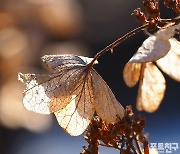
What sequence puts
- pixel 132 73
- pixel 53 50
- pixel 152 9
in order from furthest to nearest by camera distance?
pixel 53 50 < pixel 132 73 < pixel 152 9

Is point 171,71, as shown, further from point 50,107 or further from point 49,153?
point 49,153

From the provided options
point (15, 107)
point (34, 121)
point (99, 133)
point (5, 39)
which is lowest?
point (34, 121)

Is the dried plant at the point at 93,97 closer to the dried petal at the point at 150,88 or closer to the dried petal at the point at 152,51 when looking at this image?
the dried petal at the point at 152,51

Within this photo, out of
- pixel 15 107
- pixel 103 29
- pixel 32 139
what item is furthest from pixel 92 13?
pixel 15 107

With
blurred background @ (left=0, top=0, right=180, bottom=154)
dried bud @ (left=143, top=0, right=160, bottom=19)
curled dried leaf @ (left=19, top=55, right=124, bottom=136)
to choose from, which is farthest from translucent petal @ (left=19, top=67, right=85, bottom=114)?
blurred background @ (left=0, top=0, right=180, bottom=154)

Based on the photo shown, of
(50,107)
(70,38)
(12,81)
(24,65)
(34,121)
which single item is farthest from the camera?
(70,38)

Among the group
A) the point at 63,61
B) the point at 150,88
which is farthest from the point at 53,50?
the point at 63,61

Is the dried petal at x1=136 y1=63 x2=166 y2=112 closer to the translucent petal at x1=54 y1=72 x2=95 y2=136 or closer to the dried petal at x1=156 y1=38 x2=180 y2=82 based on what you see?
the dried petal at x1=156 y1=38 x2=180 y2=82

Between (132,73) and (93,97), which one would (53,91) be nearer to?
(93,97)
